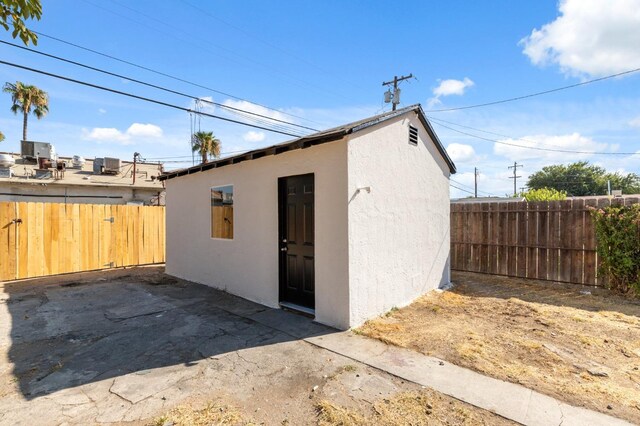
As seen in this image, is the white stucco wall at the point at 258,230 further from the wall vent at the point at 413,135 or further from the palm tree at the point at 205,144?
the palm tree at the point at 205,144

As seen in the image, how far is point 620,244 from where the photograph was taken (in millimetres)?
6172

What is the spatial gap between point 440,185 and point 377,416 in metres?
5.80

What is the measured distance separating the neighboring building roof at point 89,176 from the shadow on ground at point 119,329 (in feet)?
26.3

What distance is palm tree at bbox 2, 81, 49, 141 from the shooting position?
1897 centimetres

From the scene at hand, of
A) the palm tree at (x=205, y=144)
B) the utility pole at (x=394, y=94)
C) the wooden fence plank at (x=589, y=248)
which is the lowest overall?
the wooden fence plank at (x=589, y=248)

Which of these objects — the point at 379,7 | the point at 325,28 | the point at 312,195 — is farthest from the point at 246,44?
the point at 312,195

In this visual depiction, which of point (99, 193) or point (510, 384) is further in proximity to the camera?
point (99, 193)

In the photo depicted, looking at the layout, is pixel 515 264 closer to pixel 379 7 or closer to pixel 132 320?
pixel 379 7

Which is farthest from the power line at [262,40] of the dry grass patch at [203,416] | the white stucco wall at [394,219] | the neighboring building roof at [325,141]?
the dry grass patch at [203,416]

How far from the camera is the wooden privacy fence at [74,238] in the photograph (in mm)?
7988

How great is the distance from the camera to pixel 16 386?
3.12 meters

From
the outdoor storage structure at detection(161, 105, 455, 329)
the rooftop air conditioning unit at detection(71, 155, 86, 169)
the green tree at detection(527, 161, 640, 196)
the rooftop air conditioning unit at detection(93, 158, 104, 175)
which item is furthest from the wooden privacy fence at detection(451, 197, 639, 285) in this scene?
the green tree at detection(527, 161, 640, 196)

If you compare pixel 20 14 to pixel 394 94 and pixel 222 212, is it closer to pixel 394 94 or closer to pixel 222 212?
pixel 222 212

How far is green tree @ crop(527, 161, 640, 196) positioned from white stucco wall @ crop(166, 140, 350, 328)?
45304 mm
